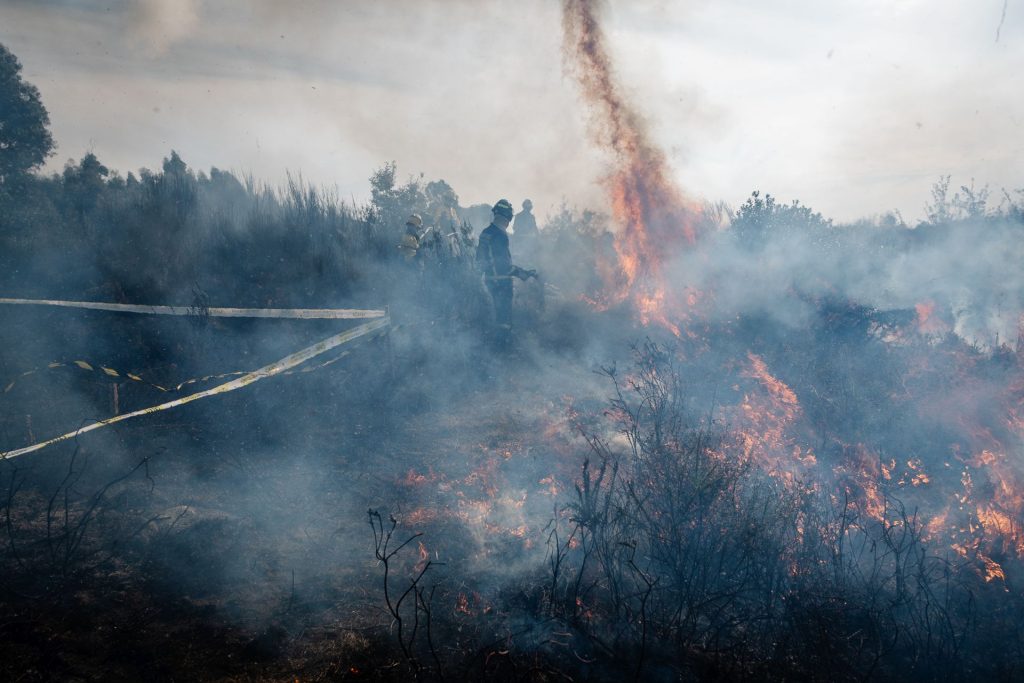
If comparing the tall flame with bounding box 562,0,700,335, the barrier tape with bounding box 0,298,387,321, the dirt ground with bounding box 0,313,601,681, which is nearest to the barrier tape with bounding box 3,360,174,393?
the dirt ground with bounding box 0,313,601,681

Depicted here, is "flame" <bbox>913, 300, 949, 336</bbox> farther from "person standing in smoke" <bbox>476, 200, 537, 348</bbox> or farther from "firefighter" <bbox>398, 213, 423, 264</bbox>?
"firefighter" <bbox>398, 213, 423, 264</bbox>

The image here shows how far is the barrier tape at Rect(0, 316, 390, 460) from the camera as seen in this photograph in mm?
4867

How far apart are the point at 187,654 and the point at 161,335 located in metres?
5.33

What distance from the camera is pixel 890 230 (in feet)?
49.5

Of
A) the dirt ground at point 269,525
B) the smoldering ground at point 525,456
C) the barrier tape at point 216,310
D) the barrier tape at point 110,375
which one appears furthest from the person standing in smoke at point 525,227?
the barrier tape at point 110,375

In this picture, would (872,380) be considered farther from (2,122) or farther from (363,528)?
(2,122)

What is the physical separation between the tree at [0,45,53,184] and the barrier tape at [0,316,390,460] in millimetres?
19128

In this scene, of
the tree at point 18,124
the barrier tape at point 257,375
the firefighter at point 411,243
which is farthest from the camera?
the tree at point 18,124

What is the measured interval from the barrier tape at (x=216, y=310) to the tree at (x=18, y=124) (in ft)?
54.7

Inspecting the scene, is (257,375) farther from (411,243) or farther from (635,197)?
(635,197)

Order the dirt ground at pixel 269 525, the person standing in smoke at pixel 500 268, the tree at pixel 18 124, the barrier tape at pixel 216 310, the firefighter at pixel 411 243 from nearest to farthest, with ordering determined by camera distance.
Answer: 1. the dirt ground at pixel 269 525
2. the barrier tape at pixel 216 310
3. the person standing in smoke at pixel 500 268
4. the firefighter at pixel 411 243
5. the tree at pixel 18 124

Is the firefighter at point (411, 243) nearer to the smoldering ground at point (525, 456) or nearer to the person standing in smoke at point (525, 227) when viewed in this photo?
the smoldering ground at point (525, 456)

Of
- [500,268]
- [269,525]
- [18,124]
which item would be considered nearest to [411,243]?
[500,268]

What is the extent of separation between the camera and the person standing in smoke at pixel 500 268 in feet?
27.8
